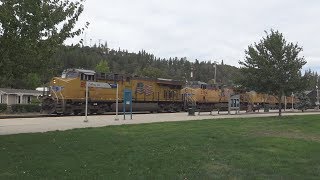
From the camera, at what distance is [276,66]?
3475 cm

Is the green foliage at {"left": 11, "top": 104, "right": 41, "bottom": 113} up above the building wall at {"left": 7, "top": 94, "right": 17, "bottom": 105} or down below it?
below

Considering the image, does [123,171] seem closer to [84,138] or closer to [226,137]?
[84,138]

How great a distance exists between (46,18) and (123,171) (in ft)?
21.2

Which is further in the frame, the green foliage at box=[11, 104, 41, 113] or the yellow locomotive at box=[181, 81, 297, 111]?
the yellow locomotive at box=[181, 81, 297, 111]

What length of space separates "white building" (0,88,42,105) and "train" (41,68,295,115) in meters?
28.5

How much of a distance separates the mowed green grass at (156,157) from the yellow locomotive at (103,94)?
18.5 m

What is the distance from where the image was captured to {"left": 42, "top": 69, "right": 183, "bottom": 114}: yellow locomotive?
1369 inches

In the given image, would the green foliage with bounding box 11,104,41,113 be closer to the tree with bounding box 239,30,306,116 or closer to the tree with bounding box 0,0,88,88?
the tree with bounding box 239,30,306,116

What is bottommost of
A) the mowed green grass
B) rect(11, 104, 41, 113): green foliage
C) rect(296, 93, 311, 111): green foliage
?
the mowed green grass

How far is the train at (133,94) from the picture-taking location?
34.9m

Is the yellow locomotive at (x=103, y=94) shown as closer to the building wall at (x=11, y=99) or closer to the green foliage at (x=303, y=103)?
the green foliage at (x=303, y=103)

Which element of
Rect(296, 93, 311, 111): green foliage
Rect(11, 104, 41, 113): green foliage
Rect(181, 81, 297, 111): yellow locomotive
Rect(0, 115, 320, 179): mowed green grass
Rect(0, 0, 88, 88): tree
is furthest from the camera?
Rect(296, 93, 311, 111): green foliage

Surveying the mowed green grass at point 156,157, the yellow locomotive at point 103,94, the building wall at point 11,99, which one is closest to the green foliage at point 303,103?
the yellow locomotive at point 103,94

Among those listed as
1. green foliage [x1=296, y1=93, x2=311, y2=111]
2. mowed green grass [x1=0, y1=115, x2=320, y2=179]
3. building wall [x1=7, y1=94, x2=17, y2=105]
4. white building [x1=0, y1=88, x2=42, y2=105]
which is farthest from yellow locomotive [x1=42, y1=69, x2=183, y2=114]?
building wall [x1=7, y1=94, x2=17, y2=105]
